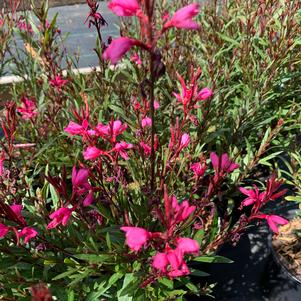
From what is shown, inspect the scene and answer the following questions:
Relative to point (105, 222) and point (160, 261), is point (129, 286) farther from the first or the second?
point (160, 261)

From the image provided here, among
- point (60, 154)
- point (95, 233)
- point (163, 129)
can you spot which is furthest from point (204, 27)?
point (95, 233)

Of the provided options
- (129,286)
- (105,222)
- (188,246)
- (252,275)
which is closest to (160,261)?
(188,246)

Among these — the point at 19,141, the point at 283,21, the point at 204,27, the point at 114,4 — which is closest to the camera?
the point at 114,4

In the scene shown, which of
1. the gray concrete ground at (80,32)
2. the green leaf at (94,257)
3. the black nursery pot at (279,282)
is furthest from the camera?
the gray concrete ground at (80,32)

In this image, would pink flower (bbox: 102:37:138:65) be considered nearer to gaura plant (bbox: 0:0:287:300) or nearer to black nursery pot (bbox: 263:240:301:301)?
gaura plant (bbox: 0:0:287:300)

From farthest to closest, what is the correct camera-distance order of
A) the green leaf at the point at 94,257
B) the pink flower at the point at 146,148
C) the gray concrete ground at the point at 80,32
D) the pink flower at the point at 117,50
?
1. the gray concrete ground at the point at 80,32
2. the pink flower at the point at 146,148
3. the green leaf at the point at 94,257
4. the pink flower at the point at 117,50

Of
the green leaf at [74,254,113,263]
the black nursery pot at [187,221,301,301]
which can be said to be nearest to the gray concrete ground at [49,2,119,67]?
the black nursery pot at [187,221,301,301]

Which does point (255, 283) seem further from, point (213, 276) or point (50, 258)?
point (50, 258)

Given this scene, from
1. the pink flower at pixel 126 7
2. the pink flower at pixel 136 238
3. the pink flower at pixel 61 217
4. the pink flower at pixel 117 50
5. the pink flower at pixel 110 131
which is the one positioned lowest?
the pink flower at pixel 61 217

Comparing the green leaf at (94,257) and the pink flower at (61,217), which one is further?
the green leaf at (94,257)

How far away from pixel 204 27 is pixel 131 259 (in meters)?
2.17

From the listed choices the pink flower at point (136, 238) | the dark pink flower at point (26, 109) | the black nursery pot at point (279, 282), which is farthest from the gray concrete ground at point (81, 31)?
the pink flower at point (136, 238)

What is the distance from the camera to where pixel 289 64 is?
2.36 m

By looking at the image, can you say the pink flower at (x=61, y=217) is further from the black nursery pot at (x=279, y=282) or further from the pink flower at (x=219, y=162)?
the black nursery pot at (x=279, y=282)
